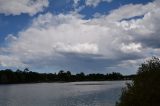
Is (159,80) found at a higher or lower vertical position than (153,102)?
higher

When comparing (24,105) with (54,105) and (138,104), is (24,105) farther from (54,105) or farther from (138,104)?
(138,104)

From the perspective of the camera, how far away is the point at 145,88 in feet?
80.4

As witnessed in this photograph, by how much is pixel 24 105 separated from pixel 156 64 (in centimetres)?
4148

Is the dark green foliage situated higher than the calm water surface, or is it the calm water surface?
the dark green foliage

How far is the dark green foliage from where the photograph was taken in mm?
23875

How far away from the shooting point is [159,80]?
2436cm

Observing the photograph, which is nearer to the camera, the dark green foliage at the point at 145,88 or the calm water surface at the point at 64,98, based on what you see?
the dark green foliage at the point at 145,88

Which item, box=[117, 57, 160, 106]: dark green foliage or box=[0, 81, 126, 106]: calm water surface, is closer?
box=[117, 57, 160, 106]: dark green foliage

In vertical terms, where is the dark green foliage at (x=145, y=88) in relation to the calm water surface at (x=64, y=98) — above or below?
above

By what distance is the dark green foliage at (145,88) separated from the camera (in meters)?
23.9

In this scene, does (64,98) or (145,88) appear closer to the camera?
(145,88)

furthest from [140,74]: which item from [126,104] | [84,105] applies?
[84,105]

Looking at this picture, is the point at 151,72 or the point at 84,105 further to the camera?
the point at 84,105

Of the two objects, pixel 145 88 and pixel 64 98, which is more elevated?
pixel 145 88
